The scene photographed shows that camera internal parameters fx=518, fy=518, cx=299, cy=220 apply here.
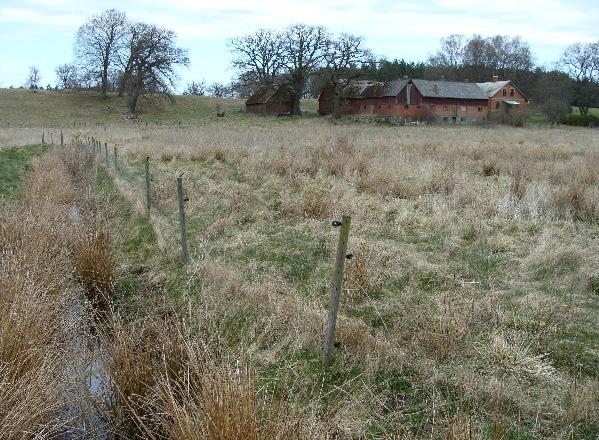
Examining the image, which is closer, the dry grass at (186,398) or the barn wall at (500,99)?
the dry grass at (186,398)

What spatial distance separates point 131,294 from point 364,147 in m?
13.0

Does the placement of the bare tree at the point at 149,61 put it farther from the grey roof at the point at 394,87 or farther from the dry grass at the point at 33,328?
the dry grass at the point at 33,328

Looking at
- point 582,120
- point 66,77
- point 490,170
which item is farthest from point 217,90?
point 490,170

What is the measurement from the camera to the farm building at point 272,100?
57.8m

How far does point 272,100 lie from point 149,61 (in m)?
13.6

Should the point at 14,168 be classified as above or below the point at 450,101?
below

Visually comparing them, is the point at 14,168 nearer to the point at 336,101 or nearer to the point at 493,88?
the point at 336,101

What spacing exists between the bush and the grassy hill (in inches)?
1144

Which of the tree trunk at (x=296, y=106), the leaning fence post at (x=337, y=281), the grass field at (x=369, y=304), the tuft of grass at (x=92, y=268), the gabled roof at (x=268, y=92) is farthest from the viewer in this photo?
the tree trunk at (x=296, y=106)

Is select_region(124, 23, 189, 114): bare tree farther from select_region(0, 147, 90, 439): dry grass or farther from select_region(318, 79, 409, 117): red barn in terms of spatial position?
select_region(0, 147, 90, 439): dry grass

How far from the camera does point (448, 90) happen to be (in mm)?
59125

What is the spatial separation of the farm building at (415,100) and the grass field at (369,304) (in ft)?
147

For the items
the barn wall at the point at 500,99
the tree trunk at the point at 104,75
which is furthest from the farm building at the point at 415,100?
the tree trunk at the point at 104,75

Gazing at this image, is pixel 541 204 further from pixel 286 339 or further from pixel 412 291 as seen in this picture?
pixel 286 339
